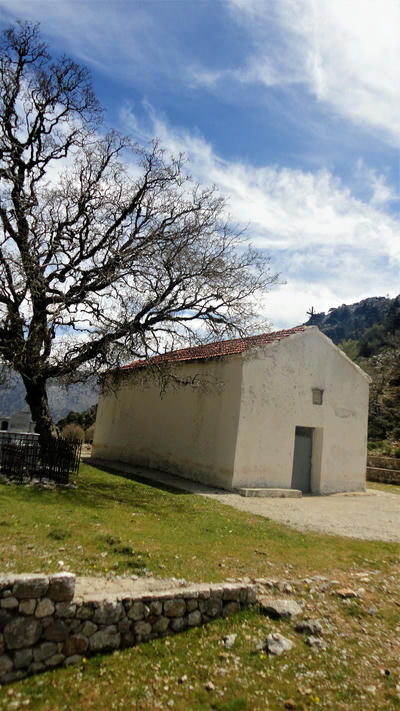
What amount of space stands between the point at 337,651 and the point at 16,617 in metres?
3.46

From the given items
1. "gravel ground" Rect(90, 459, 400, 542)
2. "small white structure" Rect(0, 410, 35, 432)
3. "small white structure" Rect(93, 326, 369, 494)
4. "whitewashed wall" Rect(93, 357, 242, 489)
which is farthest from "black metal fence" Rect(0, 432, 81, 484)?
"small white structure" Rect(93, 326, 369, 494)

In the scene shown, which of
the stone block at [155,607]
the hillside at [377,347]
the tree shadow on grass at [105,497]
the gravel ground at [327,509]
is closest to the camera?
the stone block at [155,607]

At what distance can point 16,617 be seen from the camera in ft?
14.8

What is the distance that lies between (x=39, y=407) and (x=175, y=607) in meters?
11.9

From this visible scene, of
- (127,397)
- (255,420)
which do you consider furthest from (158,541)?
(127,397)

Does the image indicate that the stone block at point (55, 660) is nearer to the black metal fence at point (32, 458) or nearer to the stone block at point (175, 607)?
the stone block at point (175, 607)

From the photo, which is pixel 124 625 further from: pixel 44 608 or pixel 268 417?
pixel 268 417

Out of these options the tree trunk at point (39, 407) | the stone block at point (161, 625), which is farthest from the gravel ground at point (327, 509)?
the stone block at point (161, 625)

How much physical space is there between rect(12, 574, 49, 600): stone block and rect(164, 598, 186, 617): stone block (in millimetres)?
1423

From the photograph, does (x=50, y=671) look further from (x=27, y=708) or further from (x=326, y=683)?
(x=326, y=683)

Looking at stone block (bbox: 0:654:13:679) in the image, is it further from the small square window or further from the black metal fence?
the small square window

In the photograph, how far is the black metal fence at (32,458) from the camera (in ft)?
41.9

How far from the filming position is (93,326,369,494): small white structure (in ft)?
51.4

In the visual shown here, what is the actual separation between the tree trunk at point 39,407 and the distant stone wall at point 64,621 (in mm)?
11392
